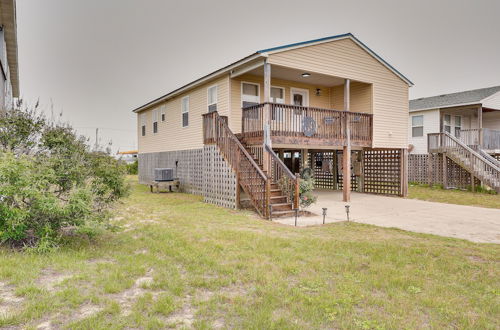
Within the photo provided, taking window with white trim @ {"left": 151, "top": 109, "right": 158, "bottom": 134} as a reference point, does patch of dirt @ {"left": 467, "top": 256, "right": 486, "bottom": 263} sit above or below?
below

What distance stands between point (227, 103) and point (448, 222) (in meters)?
7.88

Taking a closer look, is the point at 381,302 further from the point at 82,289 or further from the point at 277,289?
the point at 82,289

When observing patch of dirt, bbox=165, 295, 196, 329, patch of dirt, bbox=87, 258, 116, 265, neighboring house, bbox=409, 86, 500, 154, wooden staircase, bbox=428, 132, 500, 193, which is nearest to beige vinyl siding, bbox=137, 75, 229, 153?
patch of dirt, bbox=87, 258, 116, 265

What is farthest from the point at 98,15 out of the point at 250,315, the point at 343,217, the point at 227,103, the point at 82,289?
the point at 250,315

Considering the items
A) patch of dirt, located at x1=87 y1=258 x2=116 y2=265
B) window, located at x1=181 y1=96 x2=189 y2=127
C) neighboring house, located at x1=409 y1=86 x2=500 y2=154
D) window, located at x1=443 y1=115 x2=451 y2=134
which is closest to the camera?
patch of dirt, located at x1=87 y1=258 x2=116 y2=265

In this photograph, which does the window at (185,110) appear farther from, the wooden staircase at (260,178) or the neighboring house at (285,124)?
the wooden staircase at (260,178)

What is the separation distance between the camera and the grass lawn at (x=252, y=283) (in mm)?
2914

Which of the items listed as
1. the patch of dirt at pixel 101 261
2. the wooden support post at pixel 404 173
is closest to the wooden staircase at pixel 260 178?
the patch of dirt at pixel 101 261

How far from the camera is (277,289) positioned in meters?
3.55

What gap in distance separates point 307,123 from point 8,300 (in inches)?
376

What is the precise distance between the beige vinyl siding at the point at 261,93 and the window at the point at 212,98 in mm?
1032

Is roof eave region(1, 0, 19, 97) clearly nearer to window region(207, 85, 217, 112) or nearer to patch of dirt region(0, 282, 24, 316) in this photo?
window region(207, 85, 217, 112)

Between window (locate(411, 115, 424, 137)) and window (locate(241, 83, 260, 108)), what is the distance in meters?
13.1

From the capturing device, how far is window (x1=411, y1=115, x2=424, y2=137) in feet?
67.5
